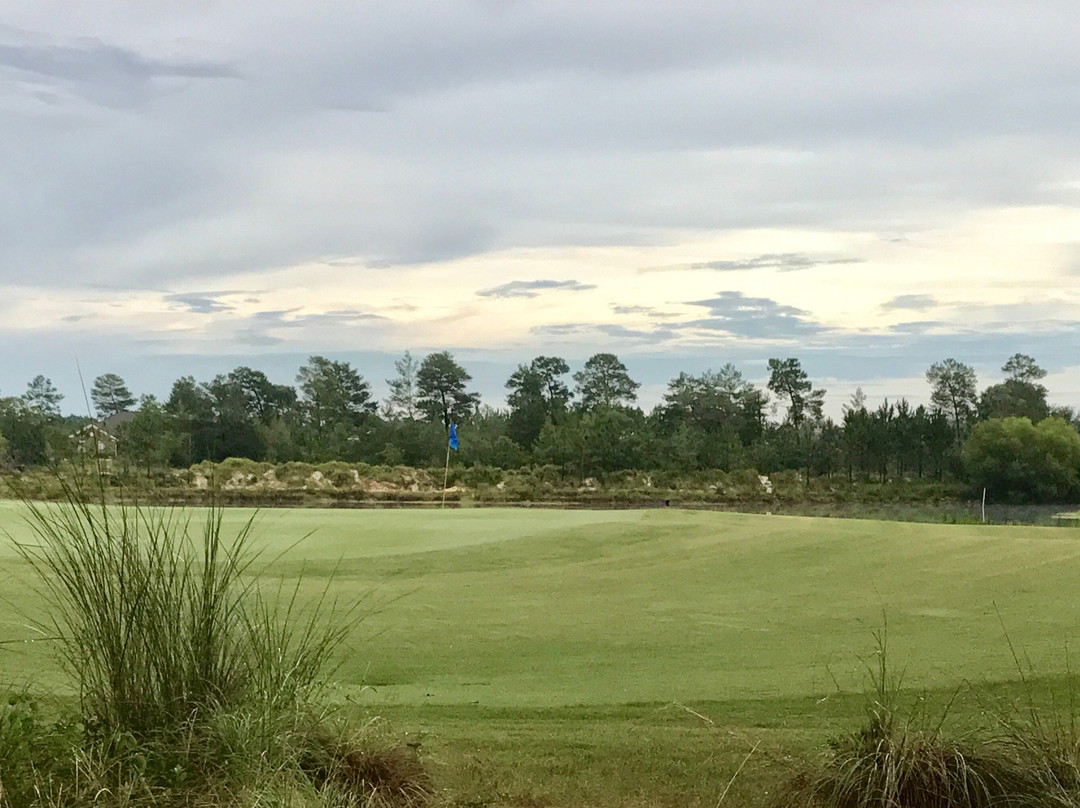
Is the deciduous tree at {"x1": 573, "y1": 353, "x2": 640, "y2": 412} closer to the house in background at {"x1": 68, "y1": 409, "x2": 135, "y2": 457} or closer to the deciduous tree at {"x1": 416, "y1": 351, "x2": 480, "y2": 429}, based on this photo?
the deciduous tree at {"x1": 416, "y1": 351, "x2": 480, "y2": 429}

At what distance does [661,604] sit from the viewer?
6902 mm

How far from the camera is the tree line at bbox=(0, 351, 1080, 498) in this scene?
2509 centimetres

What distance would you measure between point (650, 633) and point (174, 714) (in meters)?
3.31

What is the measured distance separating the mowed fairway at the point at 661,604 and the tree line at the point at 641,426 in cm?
1586

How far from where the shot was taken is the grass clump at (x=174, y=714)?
3.25m

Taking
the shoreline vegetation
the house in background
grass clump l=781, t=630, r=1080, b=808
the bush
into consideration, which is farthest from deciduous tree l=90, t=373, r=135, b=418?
the bush

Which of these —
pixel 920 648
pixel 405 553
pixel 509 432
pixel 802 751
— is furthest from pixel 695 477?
pixel 802 751

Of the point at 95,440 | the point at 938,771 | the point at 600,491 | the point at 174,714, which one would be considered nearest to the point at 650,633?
the point at 938,771

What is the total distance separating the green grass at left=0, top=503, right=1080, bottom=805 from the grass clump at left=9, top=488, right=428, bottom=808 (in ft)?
1.80

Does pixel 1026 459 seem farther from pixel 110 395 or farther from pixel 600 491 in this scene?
pixel 110 395

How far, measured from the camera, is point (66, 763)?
3.33m

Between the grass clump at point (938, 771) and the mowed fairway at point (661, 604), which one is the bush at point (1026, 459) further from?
the grass clump at point (938, 771)

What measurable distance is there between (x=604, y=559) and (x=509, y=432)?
23.0 m

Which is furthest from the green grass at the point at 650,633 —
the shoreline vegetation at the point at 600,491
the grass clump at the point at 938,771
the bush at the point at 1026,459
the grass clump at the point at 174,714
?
the bush at the point at 1026,459
